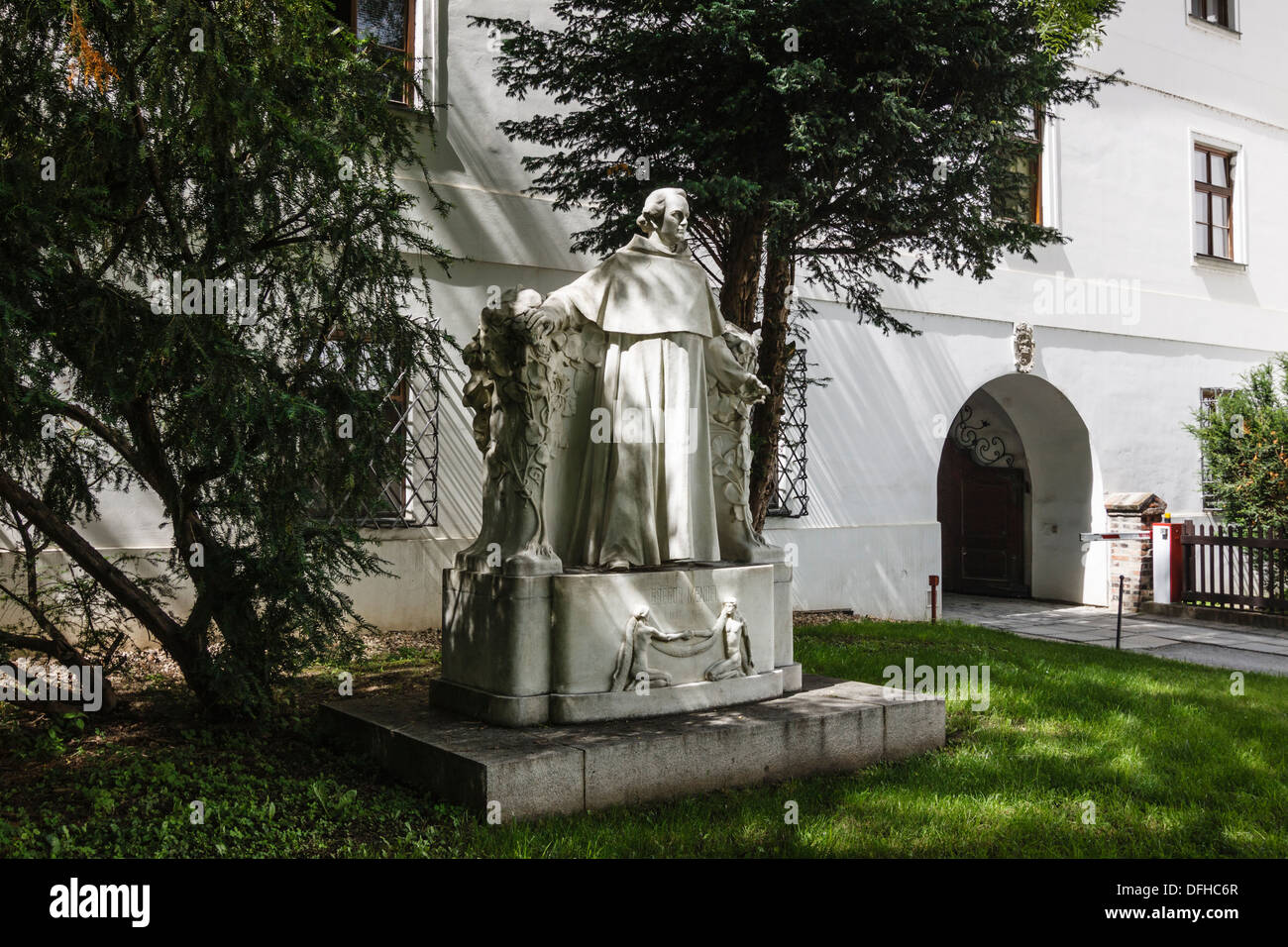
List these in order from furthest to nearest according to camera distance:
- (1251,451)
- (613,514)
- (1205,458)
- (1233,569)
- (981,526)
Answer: (981,526)
(1205,458)
(1251,451)
(1233,569)
(613,514)

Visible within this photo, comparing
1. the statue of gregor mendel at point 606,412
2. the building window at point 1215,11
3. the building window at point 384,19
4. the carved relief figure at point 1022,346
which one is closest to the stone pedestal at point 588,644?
the statue of gregor mendel at point 606,412

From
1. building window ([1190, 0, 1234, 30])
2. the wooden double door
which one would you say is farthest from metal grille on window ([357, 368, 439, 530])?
building window ([1190, 0, 1234, 30])

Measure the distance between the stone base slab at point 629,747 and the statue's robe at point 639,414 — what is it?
0.92 metres

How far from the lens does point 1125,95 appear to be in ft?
51.3

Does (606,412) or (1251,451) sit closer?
(606,412)

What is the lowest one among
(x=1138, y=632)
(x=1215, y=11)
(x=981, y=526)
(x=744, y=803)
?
(x=1138, y=632)

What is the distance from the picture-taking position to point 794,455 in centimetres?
1248

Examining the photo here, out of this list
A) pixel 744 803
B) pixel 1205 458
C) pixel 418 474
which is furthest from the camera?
pixel 1205 458

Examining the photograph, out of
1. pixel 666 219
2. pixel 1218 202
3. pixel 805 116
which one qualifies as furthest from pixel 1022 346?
pixel 666 219

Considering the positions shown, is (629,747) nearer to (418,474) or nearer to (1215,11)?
(418,474)

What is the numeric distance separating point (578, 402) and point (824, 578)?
297 inches

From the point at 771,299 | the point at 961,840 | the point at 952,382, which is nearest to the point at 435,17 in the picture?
the point at 771,299

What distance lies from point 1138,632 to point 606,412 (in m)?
9.29

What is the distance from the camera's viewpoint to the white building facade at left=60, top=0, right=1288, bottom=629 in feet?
34.9
